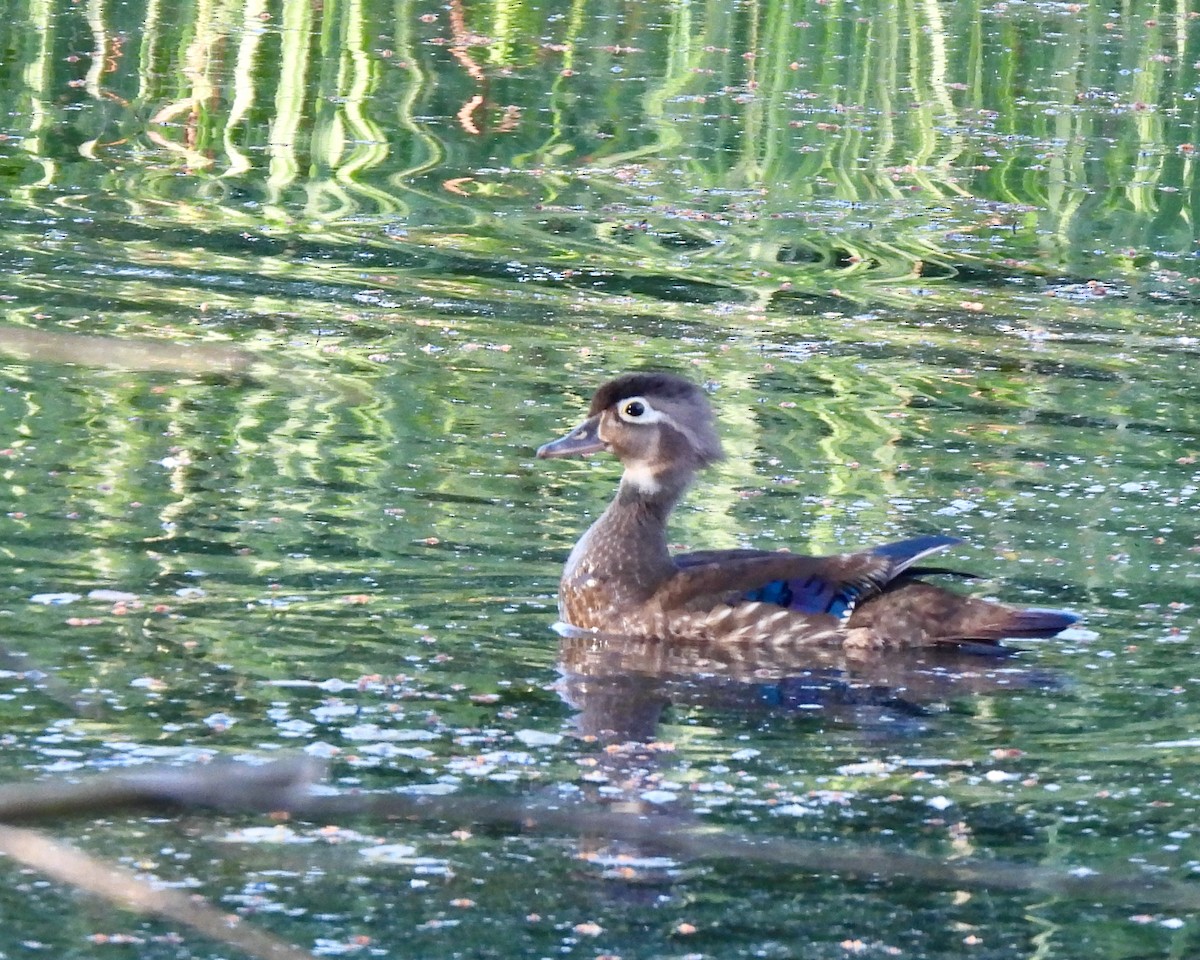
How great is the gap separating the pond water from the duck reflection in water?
0.18 feet

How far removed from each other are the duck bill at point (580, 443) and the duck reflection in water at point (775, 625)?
1.08 feet

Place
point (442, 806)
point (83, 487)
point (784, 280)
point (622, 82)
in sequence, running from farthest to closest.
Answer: point (622, 82) → point (784, 280) → point (83, 487) → point (442, 806)

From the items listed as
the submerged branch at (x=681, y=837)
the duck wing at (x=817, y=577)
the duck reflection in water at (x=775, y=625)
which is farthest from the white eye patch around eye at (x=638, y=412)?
the submerged branch at (x=681, y=837)

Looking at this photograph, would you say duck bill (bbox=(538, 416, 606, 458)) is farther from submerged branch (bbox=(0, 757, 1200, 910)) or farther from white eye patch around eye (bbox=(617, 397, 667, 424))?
submerged branch (bbox=(0, 757, 1200, 910))

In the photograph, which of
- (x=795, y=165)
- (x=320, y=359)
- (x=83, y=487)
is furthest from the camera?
(x=795, y=165)

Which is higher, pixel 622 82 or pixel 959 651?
pixel 622 82

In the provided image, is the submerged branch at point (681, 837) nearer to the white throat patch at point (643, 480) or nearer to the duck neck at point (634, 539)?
the duck neck at point (634, 539)

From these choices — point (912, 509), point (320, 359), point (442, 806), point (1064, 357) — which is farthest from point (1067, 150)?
point (442, 806)

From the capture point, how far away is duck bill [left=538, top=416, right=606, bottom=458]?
7801mm

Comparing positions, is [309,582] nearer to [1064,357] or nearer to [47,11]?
[1064,357]

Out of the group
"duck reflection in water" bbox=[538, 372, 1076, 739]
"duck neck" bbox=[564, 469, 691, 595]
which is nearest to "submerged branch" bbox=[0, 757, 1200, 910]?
"duck reflection in water" bbox=[538, 372, 1076, 739]

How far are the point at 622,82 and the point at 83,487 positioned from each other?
9981 mm

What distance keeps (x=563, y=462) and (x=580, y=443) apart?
134 centimetres

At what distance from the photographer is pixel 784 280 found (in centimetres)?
1245
